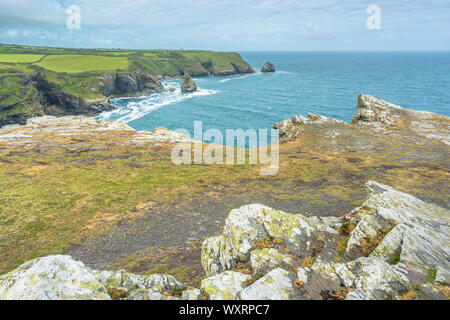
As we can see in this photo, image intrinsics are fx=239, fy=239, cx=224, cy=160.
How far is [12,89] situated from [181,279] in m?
165

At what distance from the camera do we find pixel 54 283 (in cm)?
1041

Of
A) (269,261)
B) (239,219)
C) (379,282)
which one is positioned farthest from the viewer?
(239,219)

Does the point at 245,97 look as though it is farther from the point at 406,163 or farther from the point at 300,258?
the point at 300,258

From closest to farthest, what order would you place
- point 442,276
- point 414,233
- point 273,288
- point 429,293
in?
point 429,293, point 442,276, point 273,288, point 414,233

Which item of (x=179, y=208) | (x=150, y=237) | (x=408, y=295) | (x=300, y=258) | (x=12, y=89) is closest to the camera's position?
(x=408, y=295)

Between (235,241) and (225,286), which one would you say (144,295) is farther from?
(235,241)

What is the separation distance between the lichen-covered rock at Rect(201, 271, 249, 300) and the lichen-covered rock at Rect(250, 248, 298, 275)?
116 cm

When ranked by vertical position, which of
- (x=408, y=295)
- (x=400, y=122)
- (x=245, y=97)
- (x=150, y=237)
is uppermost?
(x=245, y=97)

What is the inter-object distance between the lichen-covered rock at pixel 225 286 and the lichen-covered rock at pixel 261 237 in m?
2.69

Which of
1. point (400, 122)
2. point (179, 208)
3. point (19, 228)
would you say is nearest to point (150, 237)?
point (179, 208)

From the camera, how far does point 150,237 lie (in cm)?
2530

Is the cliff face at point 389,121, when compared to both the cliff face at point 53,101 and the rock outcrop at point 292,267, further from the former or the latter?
the cliff face at point 53,101

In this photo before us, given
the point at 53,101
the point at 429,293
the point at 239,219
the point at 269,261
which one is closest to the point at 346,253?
the point at 429,293

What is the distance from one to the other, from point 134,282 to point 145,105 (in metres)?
158
